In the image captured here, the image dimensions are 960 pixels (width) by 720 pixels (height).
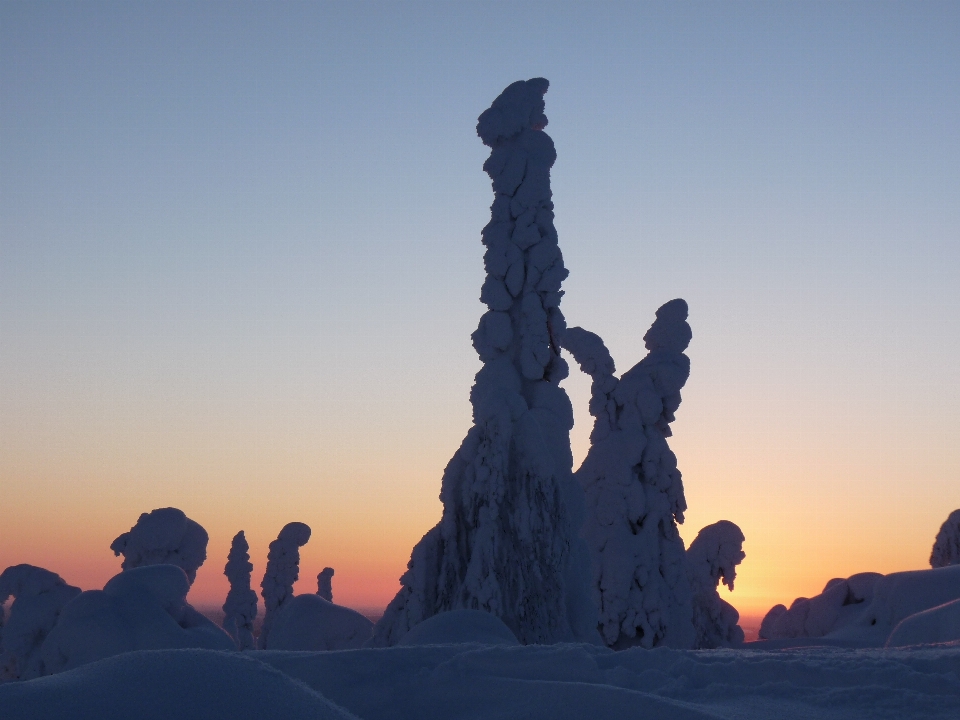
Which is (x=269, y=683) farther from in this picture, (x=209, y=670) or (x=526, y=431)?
(x=526, y=431)

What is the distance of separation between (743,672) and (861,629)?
17.1 m

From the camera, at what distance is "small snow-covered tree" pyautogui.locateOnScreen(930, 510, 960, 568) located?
29.0 meters

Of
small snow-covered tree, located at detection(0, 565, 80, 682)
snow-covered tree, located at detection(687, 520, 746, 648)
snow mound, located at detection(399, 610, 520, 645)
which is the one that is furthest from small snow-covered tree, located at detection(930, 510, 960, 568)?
small snow-covered tree, located at detection(0, 565, 80, 682)

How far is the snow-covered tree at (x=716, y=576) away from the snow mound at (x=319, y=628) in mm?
12406

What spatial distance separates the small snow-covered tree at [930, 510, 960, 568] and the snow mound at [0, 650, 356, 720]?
28.4 meters

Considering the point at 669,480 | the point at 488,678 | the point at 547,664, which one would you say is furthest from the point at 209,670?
the point at 669,480

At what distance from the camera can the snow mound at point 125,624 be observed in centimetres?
1119

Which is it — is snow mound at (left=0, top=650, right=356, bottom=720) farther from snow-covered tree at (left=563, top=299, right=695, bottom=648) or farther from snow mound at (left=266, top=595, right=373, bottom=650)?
snow-covered tree at (left=563, top=299, right=695, bottom=648)

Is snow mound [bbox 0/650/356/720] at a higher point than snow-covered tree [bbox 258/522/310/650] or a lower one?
lower

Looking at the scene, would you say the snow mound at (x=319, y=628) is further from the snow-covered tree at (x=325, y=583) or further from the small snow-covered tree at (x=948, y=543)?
the snow-covered tree at (x=325, y=583)

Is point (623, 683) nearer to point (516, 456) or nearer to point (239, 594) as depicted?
point (516, 456)

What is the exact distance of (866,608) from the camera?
24.8 metres

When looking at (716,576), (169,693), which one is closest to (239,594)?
(716,576)

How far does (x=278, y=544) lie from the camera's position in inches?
1626
